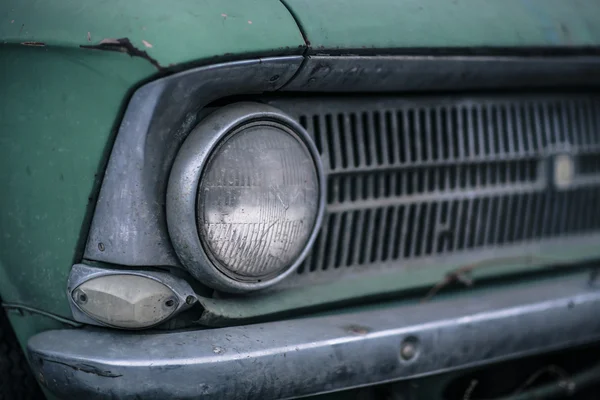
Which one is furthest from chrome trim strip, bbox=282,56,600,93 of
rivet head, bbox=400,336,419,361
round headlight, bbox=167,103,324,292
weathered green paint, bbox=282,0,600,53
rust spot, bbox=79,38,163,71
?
rivet head, bbox=400,336,419,361

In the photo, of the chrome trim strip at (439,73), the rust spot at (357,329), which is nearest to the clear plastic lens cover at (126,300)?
the rust spot at (357,329)

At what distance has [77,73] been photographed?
4.59ft

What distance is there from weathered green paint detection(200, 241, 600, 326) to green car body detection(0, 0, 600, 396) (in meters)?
0.35

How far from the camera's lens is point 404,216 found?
1.83 meters

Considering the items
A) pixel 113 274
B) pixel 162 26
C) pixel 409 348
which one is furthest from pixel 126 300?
pixel 409 348

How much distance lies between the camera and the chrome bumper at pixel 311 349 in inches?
53.5

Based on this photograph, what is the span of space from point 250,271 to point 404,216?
507 millimetres

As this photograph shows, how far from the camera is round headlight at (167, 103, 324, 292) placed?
1.41 m

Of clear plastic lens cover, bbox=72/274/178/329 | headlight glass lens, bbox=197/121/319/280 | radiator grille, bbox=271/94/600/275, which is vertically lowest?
clear plastic lens cover, bbox=72/274/178/329

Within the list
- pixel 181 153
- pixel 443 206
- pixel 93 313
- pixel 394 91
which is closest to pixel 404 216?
pixel 443 206

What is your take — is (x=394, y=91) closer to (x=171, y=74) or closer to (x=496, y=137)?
(x=496, y=137)

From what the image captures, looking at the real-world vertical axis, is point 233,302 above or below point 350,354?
above

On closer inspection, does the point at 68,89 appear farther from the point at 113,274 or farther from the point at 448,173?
the point at 448,173

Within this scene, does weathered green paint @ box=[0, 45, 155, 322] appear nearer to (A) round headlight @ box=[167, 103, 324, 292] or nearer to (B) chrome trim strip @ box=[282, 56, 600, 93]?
(A) round headlight @ box=[167, 103, 324, 292]
